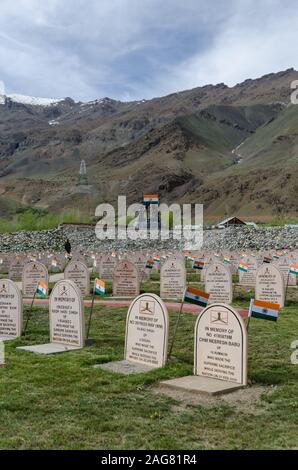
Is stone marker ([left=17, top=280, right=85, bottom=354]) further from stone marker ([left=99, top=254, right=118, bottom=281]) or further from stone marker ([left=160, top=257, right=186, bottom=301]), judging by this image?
stone marker ([left=99, top=254, right=118, bottom=281])

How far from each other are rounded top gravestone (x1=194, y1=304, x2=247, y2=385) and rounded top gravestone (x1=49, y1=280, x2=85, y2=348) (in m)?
2.87

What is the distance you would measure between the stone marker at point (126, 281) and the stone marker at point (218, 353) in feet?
31.2

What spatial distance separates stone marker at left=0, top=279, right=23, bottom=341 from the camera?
11398 mm

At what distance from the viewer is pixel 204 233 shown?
6203 centimetres

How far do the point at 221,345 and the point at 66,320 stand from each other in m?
3.62

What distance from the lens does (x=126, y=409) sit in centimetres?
667

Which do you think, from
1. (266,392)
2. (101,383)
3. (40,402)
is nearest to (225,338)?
(266,392)

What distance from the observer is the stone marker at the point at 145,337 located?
862 cm

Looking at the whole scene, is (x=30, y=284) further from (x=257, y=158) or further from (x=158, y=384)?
(x=257, y=158)

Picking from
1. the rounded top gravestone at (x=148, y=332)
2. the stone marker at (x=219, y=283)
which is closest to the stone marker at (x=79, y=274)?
the stone marker at (x=219, y=283)

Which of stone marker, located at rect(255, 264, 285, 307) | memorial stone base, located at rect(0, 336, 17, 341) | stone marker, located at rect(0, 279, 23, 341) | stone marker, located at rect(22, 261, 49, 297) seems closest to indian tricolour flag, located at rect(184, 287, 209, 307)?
stone marker, located at rect(0, 279, 23, 341)

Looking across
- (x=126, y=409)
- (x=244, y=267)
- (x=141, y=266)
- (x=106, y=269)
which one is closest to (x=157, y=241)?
(x=141, y=266)

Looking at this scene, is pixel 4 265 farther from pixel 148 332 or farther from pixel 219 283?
pixel 148 332
